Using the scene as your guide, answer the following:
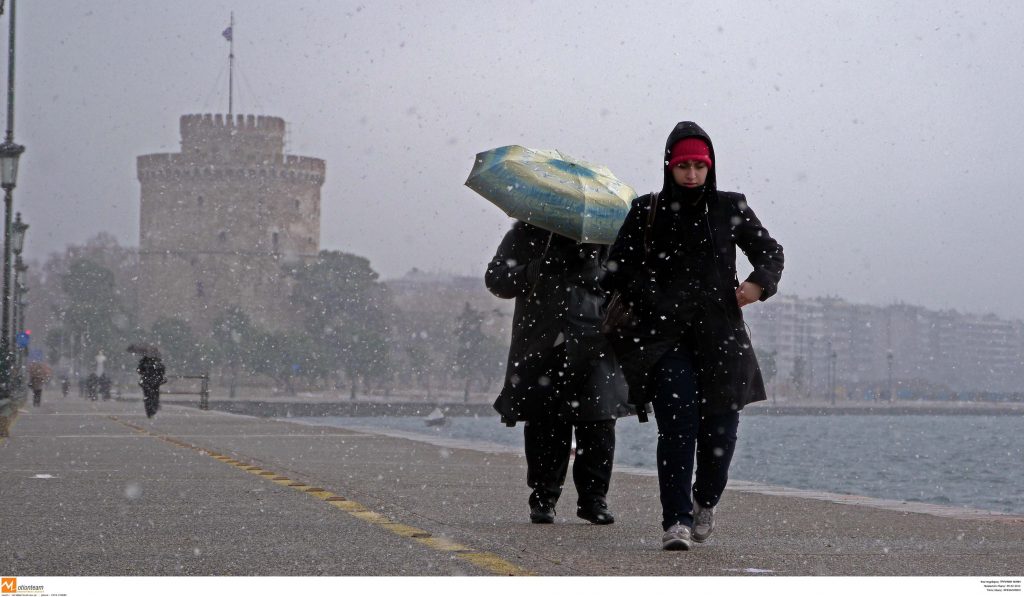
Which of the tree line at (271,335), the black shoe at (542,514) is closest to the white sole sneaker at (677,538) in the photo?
the black shoe at (542,514)

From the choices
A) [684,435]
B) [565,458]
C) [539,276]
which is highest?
[539,276]

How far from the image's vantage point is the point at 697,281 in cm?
591

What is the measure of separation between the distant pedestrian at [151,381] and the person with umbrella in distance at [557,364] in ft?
70.0

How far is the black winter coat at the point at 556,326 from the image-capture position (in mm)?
6938

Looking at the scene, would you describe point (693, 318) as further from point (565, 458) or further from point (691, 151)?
point (565, 458)

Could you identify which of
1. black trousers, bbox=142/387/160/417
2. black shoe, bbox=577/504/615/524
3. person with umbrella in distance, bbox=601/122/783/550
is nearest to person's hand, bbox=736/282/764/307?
person with umbrella in distance, bbox=601/122/783/550

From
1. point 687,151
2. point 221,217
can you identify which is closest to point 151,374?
point 687,151

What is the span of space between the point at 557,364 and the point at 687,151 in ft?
4.86

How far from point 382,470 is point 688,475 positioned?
559cm

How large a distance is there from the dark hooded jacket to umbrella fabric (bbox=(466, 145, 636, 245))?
0.77 m

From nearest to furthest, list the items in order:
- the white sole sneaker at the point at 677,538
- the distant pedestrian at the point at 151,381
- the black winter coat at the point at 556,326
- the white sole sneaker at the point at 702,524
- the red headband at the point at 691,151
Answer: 1. the white sole sneaker at the point at 677,538
2. the red headband at the point at 691,151
3. the white sole sneaker at the point at 702,524
4. the black winter coat at the point at 556,326
5. the distant pedestrian at the point at 151,381

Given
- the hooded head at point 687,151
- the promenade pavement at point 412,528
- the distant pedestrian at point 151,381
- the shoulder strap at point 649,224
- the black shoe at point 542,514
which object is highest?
the hooded head at point 687,151

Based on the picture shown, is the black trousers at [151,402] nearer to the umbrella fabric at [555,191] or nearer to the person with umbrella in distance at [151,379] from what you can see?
the person with umbrella in distance at [151,379]
